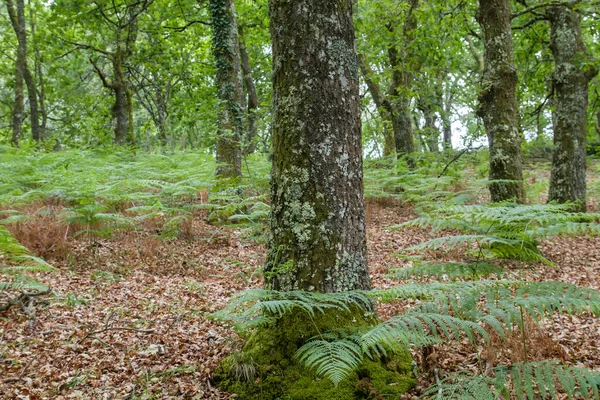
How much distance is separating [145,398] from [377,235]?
570cm

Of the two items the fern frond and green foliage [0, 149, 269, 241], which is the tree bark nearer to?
green foliage [0, 149, 269, 241]

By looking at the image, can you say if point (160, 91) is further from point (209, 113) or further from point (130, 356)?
point (130, 356)

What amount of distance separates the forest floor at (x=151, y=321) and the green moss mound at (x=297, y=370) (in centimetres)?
13

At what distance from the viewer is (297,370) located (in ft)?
10.0

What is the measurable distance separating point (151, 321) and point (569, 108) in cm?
856

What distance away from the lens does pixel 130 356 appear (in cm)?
375

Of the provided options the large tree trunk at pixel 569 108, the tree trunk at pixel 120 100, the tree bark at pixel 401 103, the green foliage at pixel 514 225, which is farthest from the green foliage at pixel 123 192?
the large tree trunk at pixel 569 108

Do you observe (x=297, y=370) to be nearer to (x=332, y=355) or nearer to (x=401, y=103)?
(x=332, y=355)

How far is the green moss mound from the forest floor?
134mm

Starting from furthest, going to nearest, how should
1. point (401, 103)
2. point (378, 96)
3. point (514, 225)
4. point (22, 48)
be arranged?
1. point (22, 48)
2. point (378, 96)
3. point (401, 103)
4. point (514, 225)

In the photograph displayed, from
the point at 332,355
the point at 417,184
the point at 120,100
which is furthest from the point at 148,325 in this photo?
the point at 120,100

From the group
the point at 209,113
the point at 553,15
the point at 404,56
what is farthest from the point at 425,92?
the point at 209,113

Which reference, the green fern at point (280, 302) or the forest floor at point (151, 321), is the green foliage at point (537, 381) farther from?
the green fern at point (280, 302)

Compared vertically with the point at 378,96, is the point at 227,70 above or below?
below
